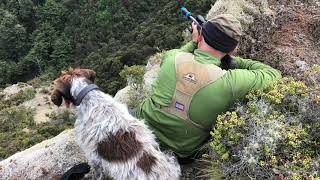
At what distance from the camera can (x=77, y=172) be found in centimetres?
540

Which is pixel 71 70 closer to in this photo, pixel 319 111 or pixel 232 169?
pixel 232 169

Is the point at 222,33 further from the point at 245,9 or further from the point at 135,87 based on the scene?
the point at 135,87

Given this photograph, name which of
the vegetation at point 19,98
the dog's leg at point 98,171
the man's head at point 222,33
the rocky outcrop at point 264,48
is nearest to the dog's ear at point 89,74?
the dog's leg at point 98,171

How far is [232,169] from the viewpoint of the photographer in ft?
12.6

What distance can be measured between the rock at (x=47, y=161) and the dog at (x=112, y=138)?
53.5 inches

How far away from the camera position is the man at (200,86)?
4.39 metres

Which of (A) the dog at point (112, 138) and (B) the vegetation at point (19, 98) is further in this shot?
(B) the vegetation at point (19, 98)

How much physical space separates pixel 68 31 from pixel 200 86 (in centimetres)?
6951

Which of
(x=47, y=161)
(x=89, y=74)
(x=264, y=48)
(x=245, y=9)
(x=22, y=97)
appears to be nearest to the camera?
(x=89, y=74)

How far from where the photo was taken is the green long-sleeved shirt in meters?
4.38

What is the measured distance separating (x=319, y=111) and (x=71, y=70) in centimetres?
273

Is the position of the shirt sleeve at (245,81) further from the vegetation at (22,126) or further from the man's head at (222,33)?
the vegetation at (22,126)

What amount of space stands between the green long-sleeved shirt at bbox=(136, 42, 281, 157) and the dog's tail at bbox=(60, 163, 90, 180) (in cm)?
104

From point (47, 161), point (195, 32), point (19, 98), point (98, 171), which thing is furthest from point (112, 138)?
point (19, 98)
